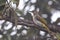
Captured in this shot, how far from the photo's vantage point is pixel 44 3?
1.62m

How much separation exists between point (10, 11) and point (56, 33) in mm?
235

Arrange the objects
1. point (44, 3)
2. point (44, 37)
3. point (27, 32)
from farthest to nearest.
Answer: point (44, 3), point (44, 37), point (27, 32)

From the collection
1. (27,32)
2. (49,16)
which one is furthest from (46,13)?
(27,32)

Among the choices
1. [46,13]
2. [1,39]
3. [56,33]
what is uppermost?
[56,33]

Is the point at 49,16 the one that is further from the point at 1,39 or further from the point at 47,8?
the point at 1,39

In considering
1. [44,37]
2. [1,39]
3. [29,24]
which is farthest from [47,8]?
[29,24]

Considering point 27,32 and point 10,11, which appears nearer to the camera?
point 10,11

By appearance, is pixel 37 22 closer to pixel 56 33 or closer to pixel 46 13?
pixel 56 33

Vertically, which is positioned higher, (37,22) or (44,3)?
(37,22)

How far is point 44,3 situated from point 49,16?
0.38ft

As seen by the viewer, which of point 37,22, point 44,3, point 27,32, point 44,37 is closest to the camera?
point 37,22

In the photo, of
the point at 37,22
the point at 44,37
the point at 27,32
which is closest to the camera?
the point at 37,22

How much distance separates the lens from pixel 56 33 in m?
0.96

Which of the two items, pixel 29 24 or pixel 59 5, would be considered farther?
pixel 59 5
